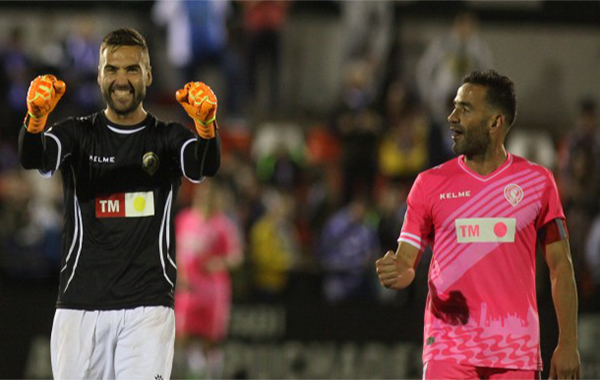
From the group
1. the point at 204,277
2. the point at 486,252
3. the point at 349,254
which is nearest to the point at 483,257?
the point at 486,252

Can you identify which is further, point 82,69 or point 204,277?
point 82,69

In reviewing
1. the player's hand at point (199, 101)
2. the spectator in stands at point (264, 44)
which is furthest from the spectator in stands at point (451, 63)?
the player's hand at point (199, 101)

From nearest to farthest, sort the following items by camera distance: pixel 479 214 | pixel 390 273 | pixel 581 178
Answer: pixel 390 273 < pixel 479 214 < pixel 581 178

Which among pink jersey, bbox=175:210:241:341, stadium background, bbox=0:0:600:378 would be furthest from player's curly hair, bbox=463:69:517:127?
pink jersey, bbox=175:210:241:341

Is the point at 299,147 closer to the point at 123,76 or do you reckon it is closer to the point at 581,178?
the point at 581,178

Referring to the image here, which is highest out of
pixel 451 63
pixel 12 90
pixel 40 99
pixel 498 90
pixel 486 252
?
pixel 451 63

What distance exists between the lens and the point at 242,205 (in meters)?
14.9

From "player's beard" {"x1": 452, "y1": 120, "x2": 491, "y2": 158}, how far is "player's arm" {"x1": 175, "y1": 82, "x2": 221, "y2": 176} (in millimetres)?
1231

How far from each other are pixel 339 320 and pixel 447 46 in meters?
5.06

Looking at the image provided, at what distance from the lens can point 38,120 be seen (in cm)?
589

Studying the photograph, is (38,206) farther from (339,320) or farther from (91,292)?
(91,292)

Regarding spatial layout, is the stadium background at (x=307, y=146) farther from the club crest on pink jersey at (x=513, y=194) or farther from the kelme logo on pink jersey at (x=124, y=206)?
the club crest on pink jersey at (x=513, y=194)

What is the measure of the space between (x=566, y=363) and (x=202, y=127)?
2142 millimetres

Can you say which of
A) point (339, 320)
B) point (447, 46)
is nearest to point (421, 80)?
point (447, 46)
